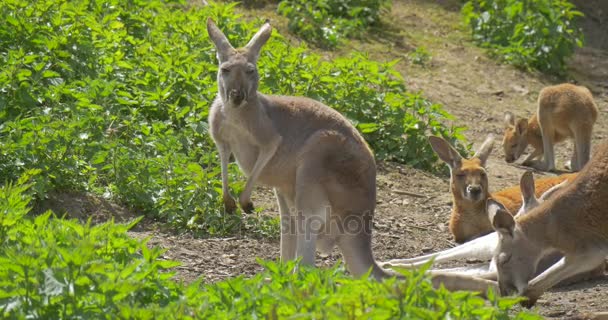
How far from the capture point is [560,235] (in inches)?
251

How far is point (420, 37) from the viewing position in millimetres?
13469

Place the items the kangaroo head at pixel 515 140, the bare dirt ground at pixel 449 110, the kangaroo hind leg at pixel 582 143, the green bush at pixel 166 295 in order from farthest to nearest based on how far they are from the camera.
→ the kangaroo head at pixel 515 140 → the kangaroo hind leg at pixel 582 143 → the bare dirt ground at pixel 449 110 → the green bush at pixel 166 295

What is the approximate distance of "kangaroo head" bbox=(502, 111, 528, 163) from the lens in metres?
11.0

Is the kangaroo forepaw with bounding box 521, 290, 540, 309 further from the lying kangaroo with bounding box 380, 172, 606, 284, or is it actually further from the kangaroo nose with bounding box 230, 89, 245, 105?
the kangaroo nose with bounding box 230, 89, 245, 105

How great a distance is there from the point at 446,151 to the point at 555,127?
2.97m

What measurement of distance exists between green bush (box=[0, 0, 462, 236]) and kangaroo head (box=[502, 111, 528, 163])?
1.31m

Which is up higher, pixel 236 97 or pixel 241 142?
pixel 236 97

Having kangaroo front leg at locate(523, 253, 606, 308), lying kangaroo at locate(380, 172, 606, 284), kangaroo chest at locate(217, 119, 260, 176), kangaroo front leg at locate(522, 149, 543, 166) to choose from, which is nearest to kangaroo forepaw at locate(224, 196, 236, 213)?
kangaroo chest at locate(217, 119, 260, 176)

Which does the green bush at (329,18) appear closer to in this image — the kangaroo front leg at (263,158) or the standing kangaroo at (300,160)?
the standing kangaroo at (300,160)

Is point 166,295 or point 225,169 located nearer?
point 166,295

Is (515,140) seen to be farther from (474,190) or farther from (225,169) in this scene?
(225,169)

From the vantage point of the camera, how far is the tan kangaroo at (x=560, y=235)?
6289 millimetres

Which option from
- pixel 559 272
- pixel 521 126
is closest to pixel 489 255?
pixel 559 272

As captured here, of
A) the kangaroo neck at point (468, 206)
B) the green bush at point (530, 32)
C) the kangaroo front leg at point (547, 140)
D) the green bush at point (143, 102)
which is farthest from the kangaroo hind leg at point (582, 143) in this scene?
the kangaroo neck at point (468, 206)
